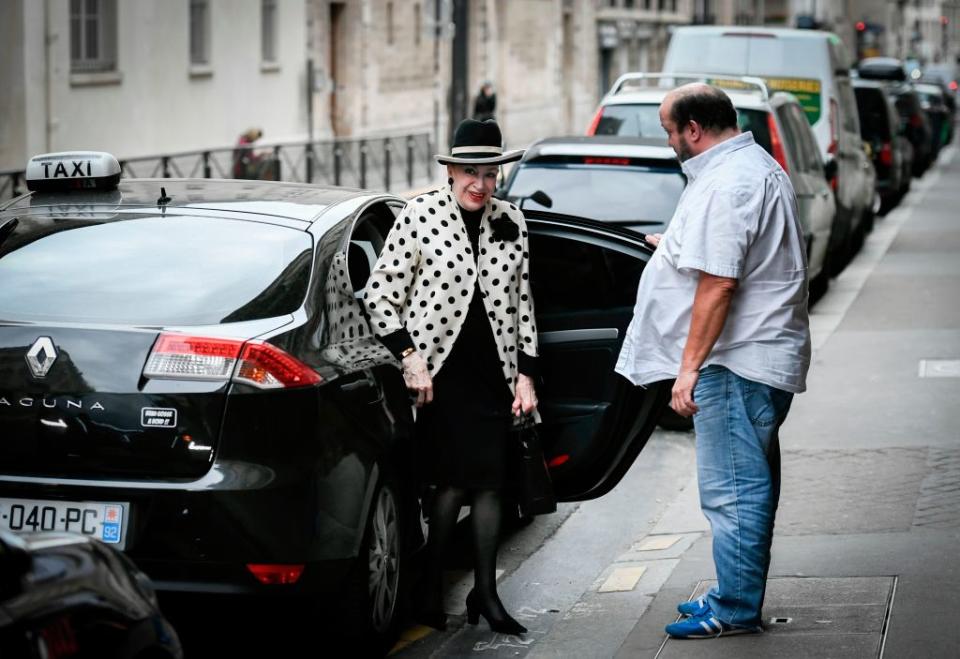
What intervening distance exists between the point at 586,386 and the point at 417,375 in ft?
2.96

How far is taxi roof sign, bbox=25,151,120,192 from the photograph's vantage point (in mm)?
6051

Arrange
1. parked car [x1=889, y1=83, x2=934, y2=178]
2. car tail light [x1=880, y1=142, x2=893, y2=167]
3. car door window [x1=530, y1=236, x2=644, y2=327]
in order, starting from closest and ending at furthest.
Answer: car door window [x1=530, y1=236, x2=644, y2=327] → car tail light [x1=880, y1=142, x2=893, y2=167] → parked car [x1=889, y1=83, x2=934, y2=178]

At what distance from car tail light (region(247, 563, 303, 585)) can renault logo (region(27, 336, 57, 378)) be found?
0.84 m

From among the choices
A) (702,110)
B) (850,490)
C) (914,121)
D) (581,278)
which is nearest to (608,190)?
(850,490)

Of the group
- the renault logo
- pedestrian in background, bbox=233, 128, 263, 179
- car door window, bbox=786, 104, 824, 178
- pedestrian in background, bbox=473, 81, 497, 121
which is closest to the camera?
the renault logo

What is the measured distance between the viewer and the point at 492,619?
19.9 ft

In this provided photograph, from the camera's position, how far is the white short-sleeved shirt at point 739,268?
17.7 feet

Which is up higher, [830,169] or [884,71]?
[884,71]

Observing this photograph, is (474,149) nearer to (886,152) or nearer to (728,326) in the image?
(728,326)

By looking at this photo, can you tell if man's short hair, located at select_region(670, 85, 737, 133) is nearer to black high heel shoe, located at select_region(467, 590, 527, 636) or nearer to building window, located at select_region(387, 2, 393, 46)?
black high heel shoe, located at select_region(467, 590, 527, 636)

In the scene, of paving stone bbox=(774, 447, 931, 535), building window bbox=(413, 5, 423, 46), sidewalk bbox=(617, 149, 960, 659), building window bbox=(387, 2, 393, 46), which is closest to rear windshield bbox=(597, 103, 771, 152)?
sidewalk bbox=(617, 149, 960, 659)

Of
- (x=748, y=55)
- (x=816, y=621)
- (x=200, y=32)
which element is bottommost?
(x=816, y=621)

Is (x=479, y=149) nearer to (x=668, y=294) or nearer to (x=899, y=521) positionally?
(x=668, y=294)

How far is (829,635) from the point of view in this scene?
18.5ft
